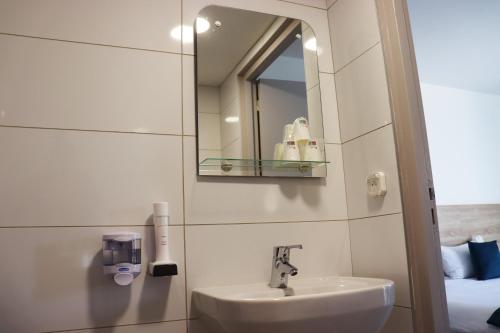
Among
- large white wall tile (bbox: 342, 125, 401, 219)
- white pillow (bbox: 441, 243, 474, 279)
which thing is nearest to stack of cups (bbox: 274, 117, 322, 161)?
large white wall tile (bbox: 342, 125, 401, 219)

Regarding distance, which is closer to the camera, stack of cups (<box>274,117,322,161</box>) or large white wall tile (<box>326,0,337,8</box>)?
stack of cups (<box>274,117,322,161</box>)

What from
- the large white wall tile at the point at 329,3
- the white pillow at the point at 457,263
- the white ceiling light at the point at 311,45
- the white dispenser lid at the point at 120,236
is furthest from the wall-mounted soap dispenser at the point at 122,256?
the white pillow at the point at 457,263

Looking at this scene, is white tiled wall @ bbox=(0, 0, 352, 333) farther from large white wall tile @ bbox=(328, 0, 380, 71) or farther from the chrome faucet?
Answer: large white wall tile @ bbox=(328, 0, 380, 71)

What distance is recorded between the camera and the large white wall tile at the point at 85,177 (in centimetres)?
104

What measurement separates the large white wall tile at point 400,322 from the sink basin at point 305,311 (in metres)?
0.16

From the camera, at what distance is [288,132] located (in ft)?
4.46

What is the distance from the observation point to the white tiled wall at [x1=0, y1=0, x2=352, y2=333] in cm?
103

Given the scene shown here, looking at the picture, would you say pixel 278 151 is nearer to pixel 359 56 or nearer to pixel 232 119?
pixel 232 119

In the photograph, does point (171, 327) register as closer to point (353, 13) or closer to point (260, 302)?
point (260, 302)

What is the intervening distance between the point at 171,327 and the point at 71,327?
27cm

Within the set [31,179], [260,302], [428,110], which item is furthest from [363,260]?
[428,110]

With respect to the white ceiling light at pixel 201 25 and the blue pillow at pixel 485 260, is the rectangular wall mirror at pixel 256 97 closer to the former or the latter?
the white ceiling light at pixel 201 25

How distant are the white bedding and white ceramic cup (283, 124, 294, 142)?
137 centimetres

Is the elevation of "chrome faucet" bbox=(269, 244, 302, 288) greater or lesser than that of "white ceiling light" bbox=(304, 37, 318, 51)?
lesser
